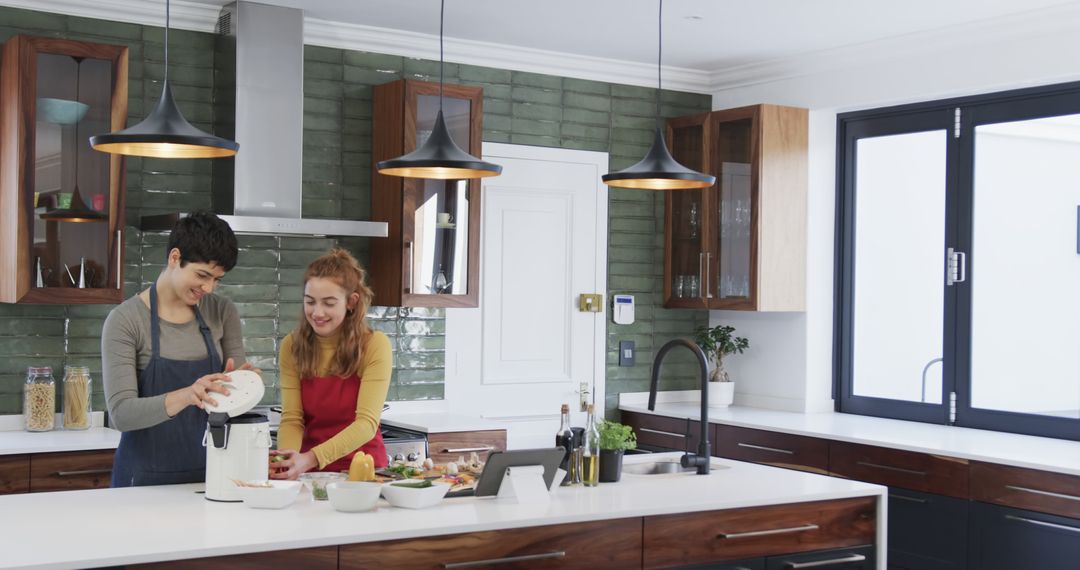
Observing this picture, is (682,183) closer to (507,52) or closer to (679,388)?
(507,52)

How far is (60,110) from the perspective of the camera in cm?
445

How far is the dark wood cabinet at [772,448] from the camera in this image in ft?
17.0

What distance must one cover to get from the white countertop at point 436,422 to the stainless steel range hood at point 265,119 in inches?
34.4

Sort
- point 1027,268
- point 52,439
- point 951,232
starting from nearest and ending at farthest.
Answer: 1. point 52,439
2. point 1027,268
3. point 951,232

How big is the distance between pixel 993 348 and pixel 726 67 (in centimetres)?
→ 209

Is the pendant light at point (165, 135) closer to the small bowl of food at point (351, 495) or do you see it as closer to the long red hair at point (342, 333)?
the long red hair at point (342, 333)

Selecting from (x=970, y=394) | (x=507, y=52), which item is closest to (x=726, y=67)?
(x=507, y=52)

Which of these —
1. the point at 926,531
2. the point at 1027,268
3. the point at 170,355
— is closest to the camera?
the point at 170,355

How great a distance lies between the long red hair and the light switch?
3164mm

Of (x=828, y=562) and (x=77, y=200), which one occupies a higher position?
(x=77, y=200)

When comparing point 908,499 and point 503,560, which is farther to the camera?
point 908,499

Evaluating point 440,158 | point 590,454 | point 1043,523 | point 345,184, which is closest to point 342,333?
point 440,158

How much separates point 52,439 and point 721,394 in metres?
3.36

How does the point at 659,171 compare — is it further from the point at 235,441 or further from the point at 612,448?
the point at 235,441
